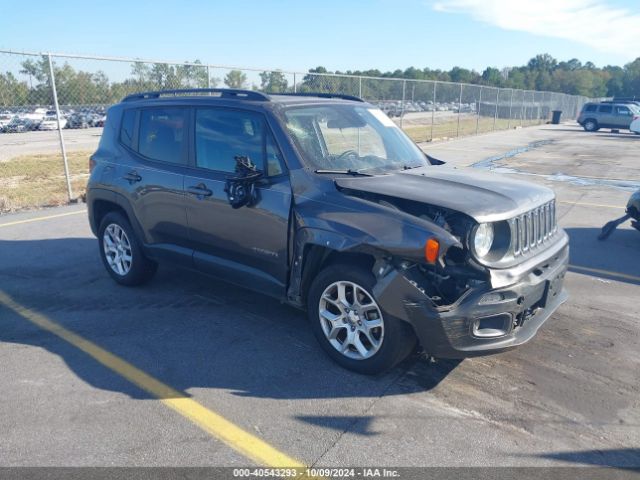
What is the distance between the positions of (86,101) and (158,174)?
1049 centimetres

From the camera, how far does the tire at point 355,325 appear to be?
11.9 feet

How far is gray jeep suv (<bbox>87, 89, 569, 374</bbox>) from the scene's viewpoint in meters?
3.49

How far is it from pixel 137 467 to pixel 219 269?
2000 millimetres

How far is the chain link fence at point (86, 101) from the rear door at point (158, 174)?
505 centimetres

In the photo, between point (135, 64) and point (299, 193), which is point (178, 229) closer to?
point (299, 193)

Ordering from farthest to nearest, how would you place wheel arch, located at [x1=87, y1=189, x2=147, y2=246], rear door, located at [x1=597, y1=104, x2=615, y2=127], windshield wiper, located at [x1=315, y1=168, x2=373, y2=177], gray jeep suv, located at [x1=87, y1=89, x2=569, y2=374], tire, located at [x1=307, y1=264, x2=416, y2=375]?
rear door, located at [x1=597, y1=104, x2=615, y2=127] < wheel arch, located at [x1=87, y1=189, x2=147, y2=246] < windshield wiper, located at [x1=315, y1=168, x2=373, y2=177] < tire, located at [x1=307, y1=264, x2=416, y2=375] < gray jeep suv, located at [x1=87, y1=89, x2=569, y2=374]

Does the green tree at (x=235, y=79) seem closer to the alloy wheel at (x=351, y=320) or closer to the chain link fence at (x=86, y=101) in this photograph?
the chain link fence at (x=86, y=101)

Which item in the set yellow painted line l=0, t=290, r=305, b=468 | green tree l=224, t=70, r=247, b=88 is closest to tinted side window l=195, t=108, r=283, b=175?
yellow painted line l=0, t=290, r=305, b=468

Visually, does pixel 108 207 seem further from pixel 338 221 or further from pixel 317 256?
pixel 338 221

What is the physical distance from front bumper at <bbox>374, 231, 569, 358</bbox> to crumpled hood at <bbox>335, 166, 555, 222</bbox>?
45 cm

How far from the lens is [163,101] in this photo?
5.14 metres

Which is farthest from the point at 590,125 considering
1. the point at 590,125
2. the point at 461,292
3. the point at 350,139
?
the point at 461,292

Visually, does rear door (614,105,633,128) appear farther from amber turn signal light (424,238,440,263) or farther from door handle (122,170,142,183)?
amber turn signal light (424,238,440,263)

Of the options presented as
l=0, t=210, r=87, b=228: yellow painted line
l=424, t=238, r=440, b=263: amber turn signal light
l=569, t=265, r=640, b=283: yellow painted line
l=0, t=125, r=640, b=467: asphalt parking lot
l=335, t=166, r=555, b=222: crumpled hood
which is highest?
l=335, t=166, r=555, b=222: crumpled hood
